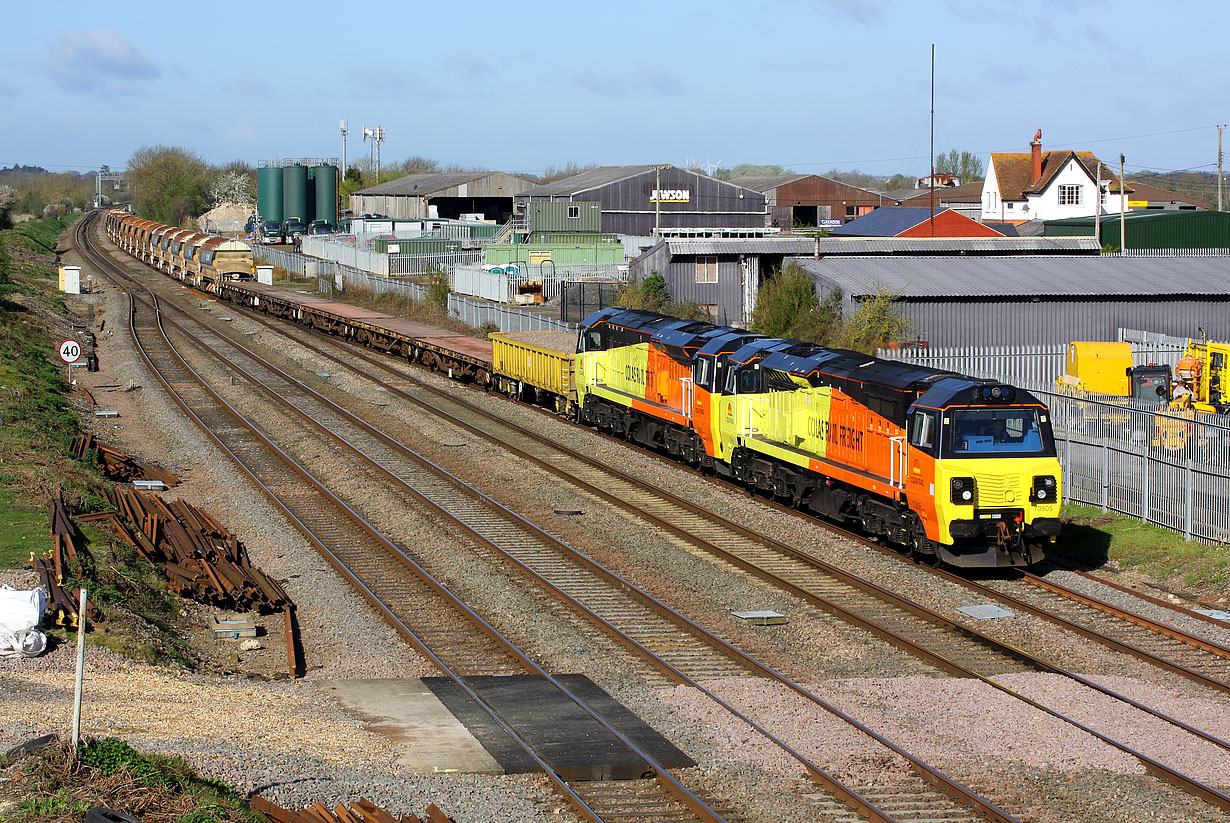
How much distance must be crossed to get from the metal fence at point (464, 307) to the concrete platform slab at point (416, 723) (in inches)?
1302

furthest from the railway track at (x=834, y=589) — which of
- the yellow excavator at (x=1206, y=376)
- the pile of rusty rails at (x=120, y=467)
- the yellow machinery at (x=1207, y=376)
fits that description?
the yellow machinery at (x=1207, y=376)

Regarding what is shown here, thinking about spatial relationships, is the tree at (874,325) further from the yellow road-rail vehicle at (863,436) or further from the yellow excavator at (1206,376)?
the yellow road-rail vehicle at (863,436)

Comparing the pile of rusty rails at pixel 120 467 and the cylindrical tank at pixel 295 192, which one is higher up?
the cylindrical tank at pixel 295 192

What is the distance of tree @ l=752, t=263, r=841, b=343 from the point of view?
40844mm

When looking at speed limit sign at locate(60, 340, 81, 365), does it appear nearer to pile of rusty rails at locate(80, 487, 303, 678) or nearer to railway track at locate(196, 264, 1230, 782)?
pile of rusty rails at locate(80, 487, 303, 678)

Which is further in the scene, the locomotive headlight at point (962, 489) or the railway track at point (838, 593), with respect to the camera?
the locomotive headlight at point (962, 489)

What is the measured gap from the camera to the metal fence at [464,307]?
168ft

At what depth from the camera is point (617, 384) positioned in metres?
31.5

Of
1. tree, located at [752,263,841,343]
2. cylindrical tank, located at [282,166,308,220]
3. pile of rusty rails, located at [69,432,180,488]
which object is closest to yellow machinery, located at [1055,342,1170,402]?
tree, located at [752,263,841,343]

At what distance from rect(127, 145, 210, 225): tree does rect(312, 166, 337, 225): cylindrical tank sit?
110 ft

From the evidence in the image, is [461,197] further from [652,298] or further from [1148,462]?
[1148,462]

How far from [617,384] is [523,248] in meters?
43.2

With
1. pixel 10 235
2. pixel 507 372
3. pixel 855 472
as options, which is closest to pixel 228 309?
pixel 507 372

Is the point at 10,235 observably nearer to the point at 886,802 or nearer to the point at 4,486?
the point at 4,486
